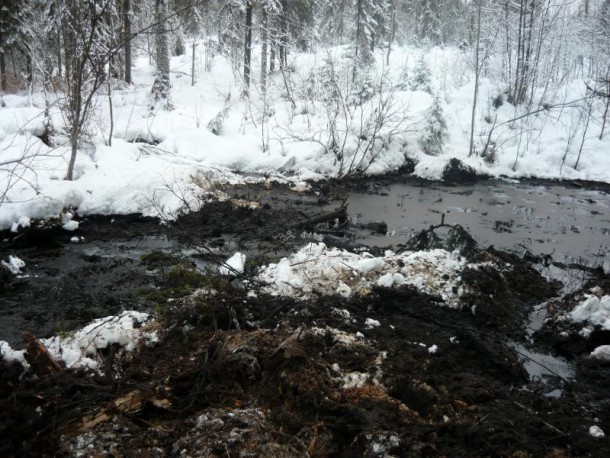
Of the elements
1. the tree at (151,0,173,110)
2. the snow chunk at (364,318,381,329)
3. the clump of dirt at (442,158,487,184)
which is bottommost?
the snow chunk at (364,318,381,329)

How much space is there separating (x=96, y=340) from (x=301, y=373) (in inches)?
76.7

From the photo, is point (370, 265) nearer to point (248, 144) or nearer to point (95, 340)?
point (95, 340)

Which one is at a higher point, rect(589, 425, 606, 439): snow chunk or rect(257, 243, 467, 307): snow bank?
rect(257, 243, 467, 307): snow bank

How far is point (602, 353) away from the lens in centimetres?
450

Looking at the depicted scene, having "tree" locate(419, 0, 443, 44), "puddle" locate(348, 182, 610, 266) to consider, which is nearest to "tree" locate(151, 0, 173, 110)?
"puddle" locate(348, 182, 610, 266)

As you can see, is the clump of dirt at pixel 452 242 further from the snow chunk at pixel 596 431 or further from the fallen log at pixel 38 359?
the fallen log at pixel 38 359

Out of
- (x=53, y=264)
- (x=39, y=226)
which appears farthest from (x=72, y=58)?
(x=53, y=264)

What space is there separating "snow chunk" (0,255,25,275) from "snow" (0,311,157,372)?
2.76 m

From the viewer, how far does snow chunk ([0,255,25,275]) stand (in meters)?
6.21

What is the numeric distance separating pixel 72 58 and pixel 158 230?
388 cm

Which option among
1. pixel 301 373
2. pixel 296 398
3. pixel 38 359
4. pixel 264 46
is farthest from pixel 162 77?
pixel 296 398

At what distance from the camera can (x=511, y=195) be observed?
13.3 meters

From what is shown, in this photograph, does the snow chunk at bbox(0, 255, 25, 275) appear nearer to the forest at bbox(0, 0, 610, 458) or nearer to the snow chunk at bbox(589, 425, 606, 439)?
the forest at bbox(0, 0, 610, 458)

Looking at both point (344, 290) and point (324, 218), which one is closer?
point (344, 290)
